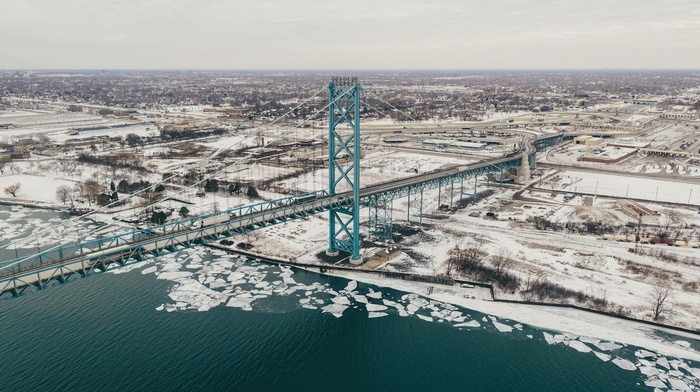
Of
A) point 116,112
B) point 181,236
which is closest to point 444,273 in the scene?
point 181,236

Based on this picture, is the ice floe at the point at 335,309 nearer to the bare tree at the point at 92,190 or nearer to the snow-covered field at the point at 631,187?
the bare tree at the point at 92,190

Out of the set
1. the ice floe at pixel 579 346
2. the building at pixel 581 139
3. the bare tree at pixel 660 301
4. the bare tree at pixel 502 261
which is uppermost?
the building at pixel 581 139

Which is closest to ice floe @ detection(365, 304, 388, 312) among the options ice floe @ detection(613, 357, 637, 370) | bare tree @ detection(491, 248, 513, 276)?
bare tree @ detection(491, 248, 513, 276)

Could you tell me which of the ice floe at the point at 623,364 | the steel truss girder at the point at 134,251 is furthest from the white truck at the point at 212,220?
the ice floe at the point at 623,364

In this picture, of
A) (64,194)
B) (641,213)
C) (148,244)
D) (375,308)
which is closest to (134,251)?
(148,244)

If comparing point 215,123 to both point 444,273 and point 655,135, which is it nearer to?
point 444,273

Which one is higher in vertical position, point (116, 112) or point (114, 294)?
point (116, 112)
